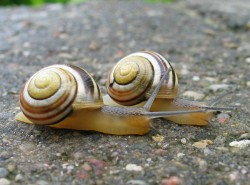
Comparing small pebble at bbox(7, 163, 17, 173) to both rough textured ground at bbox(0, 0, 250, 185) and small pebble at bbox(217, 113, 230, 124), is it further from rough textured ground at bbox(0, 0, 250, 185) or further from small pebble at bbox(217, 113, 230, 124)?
small pebble at bbox(217, 113, 230, 124)

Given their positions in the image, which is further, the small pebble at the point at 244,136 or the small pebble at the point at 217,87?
the small pebble at the point at 217,87

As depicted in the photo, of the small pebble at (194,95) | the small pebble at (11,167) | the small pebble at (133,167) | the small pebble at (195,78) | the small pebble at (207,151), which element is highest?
the small pebble at (195,78)

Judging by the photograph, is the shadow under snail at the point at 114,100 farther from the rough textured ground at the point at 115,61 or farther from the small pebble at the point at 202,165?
the small pebble at the point at 202,165

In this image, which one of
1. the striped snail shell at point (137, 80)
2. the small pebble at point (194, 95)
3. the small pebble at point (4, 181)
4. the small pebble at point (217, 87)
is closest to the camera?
the small pebble at point (4, 181)

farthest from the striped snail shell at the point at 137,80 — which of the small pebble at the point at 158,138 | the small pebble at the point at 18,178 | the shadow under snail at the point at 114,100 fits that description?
the small pebble at the point at 18,178

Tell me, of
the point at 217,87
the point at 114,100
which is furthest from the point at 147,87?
the point at 217,87

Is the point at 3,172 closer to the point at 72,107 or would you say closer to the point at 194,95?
the point at 72,107

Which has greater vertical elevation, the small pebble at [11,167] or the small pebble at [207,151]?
the small pebble at [11,167]
